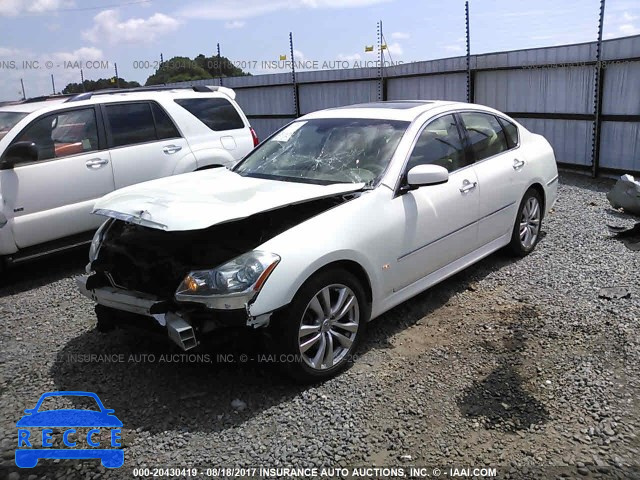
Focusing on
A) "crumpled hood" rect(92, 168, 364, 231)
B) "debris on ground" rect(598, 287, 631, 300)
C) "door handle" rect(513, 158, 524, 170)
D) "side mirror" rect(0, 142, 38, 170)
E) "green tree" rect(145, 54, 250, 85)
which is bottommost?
"debris on ground" rect(598, 287, 631, 300)

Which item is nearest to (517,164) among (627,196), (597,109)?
(627,196)

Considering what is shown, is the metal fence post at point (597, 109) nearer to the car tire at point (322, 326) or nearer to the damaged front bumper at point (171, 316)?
the car tire at point (322, 326)

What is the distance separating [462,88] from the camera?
39.5 feet

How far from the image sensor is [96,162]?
6.35 m

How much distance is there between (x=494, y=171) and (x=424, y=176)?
143 cm

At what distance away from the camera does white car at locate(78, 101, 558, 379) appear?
134 inches

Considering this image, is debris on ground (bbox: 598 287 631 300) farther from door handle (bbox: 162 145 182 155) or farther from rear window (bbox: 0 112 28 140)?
rear window (bbox: 0 112 28 140)

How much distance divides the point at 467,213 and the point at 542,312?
3.32 feet

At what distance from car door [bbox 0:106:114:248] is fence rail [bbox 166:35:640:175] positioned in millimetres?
5018

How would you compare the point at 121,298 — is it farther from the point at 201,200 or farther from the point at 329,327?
the point at 329,327

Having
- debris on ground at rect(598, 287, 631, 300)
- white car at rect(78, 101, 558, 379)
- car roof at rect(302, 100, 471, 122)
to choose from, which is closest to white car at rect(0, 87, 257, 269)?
car roof at rect(302, 100, 471, 122)

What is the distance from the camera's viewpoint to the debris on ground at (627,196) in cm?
734

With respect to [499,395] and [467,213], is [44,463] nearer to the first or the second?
[499,395]

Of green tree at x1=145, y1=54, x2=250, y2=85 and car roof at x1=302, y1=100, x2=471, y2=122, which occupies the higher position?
green tree at x1=145, y1=54, x2=250, y2=85
